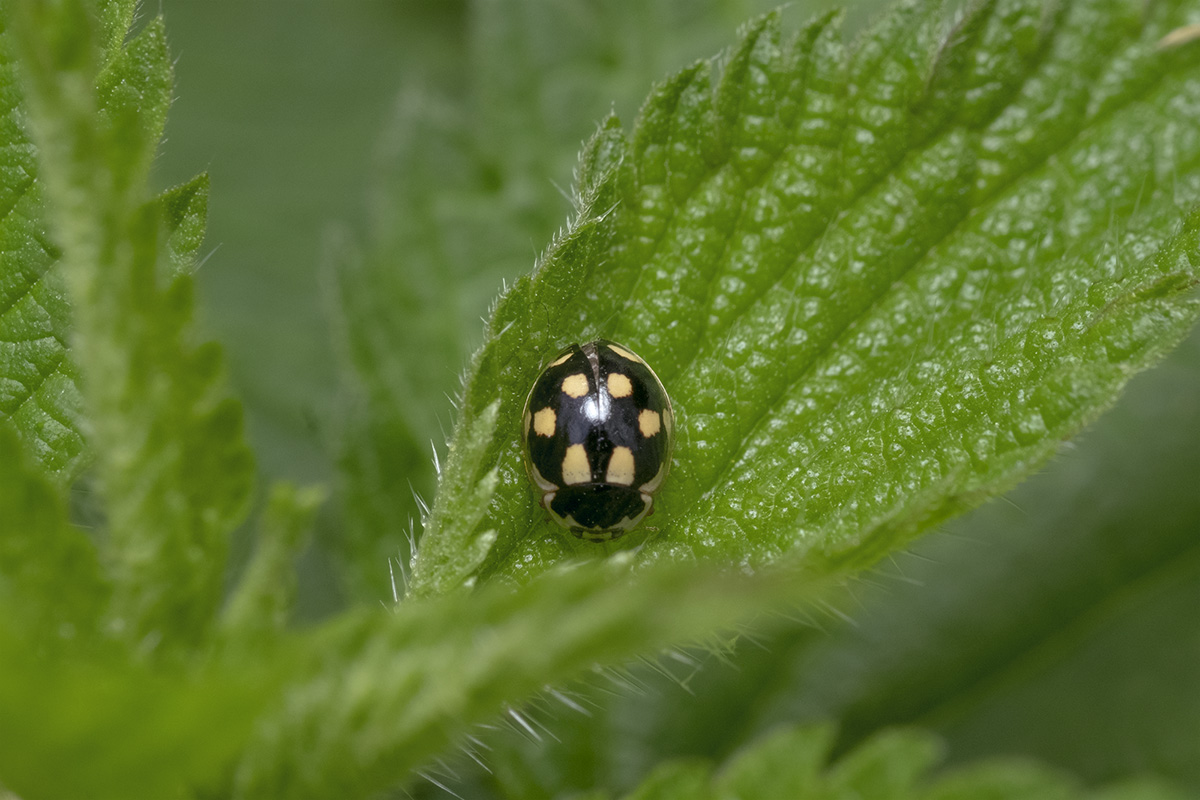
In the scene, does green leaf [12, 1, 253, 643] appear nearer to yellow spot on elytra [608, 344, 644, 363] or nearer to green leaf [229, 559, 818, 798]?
green leaf [229, 559, 818, 798]

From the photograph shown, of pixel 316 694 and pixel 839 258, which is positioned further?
pixel 839 258

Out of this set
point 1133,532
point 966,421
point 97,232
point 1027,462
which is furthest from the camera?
point 1133,532

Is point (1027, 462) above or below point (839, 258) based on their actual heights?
below

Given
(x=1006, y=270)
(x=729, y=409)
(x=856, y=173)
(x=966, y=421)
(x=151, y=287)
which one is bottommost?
(x=151, y=287)

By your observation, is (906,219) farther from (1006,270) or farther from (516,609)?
(516,609)

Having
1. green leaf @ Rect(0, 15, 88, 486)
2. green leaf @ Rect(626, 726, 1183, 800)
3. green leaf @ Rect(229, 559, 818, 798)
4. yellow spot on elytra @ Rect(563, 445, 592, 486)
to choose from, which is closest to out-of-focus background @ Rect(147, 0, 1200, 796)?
yellow spot on elytra @ Rect(563, 445, 592, 486)

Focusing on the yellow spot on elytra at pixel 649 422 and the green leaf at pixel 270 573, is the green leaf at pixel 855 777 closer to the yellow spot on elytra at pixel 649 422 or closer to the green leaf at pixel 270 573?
the green leaf at pixel 270 573

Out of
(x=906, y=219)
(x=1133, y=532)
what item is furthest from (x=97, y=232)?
(x=1133, y=532)

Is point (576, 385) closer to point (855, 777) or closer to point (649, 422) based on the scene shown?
point (649, 422)
